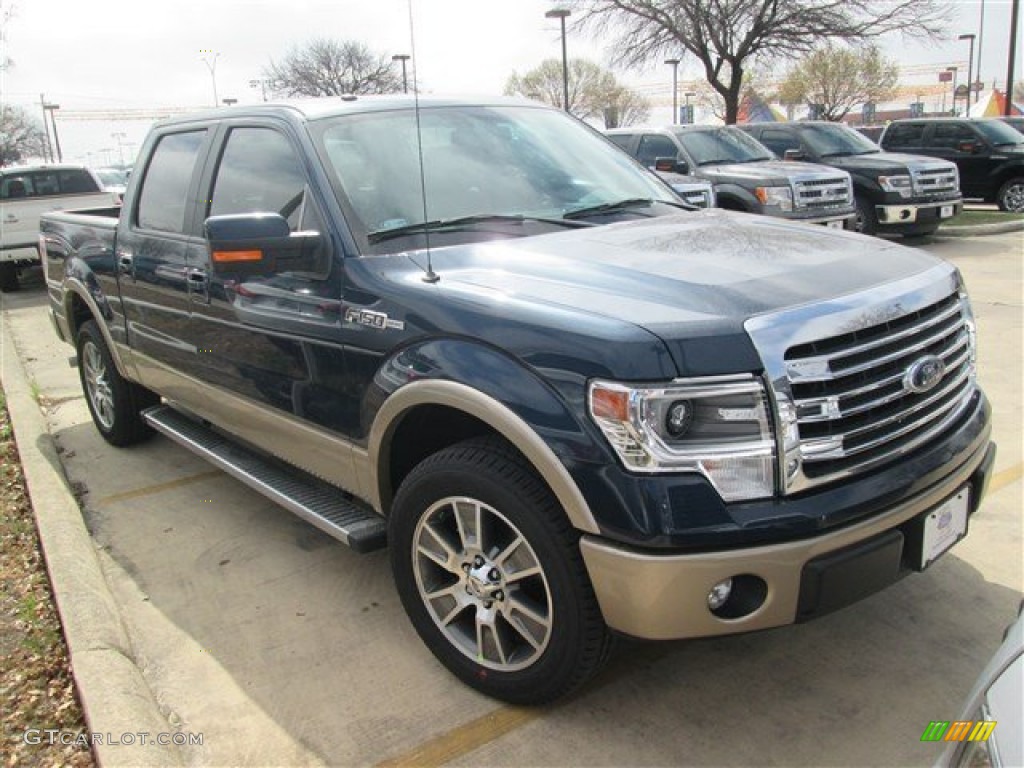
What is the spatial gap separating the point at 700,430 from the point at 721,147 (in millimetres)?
10525

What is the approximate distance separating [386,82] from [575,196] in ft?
129

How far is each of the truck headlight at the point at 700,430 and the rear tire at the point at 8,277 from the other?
13.8 m

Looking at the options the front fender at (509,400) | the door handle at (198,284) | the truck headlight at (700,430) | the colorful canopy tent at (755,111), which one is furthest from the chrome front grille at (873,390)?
the colorful canopy tent at (755,111)

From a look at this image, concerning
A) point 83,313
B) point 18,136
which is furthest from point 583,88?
point 83,313

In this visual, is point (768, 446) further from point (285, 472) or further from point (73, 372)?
point (73, 372)

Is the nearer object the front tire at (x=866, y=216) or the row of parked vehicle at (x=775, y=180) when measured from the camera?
the row of parked vehicle at (x=775, y=180)

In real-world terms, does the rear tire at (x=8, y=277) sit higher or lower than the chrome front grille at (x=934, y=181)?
lower

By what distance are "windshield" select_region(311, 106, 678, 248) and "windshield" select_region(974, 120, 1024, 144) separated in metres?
14.5

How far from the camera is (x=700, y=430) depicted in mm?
2219

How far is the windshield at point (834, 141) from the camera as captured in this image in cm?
1305

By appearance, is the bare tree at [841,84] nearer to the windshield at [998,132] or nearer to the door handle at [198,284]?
the windshield at [998,132]

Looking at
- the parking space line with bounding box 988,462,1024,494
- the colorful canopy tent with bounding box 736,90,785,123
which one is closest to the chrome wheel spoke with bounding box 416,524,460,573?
the parking space line with bounding box 988,462,1024,494

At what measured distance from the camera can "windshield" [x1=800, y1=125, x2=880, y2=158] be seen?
42.8 ft

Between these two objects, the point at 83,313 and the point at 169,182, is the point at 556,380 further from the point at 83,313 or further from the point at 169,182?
the point at 83,313
